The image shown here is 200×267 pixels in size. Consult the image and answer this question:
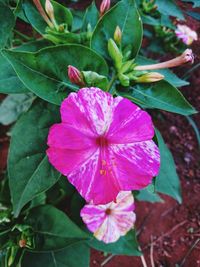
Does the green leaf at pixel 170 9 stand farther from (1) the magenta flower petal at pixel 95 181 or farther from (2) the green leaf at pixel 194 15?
(1) the magenta flower petal at pixel 95 181

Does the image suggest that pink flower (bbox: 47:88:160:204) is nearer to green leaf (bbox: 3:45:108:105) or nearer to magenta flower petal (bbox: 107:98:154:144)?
magenta flower petal (bbox: 107:98:154:144)

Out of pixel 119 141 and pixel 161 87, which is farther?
pixel 161 87

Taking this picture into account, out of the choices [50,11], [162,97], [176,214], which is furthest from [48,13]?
[176,214]

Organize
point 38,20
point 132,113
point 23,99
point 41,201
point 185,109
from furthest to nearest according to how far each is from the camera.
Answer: point 23,99, point 41,201, point 38,20, point 185,109, point 132,113

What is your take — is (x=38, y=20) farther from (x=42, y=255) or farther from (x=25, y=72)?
(x=42, y=255)

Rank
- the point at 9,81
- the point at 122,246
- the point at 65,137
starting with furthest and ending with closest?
the point at 122,246
the point at 9,81
the point at 65,137

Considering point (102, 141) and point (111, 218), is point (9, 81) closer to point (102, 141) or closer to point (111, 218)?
point (102, 141)

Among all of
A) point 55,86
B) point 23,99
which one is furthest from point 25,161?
point 23,99
